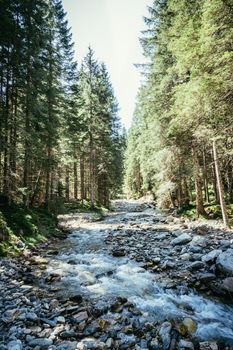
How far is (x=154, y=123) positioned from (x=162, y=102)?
1.95 m

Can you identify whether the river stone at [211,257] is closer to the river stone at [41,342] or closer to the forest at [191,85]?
the forest at [191,85]

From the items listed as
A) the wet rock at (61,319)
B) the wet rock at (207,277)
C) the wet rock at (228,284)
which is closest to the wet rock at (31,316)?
the wet rock at (61,319)

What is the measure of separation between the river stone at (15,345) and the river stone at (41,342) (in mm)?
191

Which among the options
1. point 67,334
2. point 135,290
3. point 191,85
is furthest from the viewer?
point 191,85

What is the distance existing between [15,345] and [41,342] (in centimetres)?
48

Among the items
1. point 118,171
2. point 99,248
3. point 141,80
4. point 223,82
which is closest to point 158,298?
point 99,248

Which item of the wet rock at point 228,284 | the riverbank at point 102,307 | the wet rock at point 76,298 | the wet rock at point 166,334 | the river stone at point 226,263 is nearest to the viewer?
the wet rock at point 166,334

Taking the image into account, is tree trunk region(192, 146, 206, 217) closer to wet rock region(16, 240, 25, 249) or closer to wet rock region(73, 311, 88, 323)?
wet rock region(16, 240, 25, 249)

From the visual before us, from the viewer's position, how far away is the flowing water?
20.0 feet

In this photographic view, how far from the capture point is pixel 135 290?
7602 mm

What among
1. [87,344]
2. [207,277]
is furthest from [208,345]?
[207,277]

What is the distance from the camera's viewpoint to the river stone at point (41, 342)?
498 cm

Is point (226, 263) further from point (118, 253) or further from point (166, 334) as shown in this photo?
point (118, 253)

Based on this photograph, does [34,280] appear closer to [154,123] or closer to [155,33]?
[154,123]
